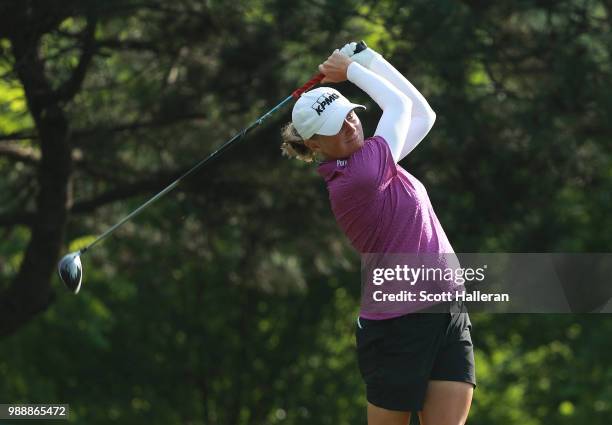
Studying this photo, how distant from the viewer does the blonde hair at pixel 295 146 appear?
367 centimetres

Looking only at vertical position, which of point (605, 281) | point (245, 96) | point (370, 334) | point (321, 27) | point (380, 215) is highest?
point (380, 215)

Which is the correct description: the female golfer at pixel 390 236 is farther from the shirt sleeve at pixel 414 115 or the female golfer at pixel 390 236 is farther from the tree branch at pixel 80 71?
the tree branch at pixel 80 71

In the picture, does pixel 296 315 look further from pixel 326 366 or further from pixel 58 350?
pixel 58 350

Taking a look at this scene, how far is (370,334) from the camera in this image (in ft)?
11.7

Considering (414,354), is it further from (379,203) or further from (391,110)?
(391,110)

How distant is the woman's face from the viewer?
349cm

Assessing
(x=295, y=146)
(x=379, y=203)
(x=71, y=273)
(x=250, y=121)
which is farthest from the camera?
(x=250, y=121)

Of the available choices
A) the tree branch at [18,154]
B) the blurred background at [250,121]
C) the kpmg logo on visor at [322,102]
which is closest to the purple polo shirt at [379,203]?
the kpmg logo on visor at [322,102]

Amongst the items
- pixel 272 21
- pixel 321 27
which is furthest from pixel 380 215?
pixel 272 21

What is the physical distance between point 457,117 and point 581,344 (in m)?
8.32

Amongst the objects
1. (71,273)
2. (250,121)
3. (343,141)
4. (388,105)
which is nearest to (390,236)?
(343,141)

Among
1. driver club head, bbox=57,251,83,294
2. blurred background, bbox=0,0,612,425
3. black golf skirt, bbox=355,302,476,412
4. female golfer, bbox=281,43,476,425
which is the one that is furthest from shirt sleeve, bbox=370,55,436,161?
blurred background, bbox=0,0,612,425

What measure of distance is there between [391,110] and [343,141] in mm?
213

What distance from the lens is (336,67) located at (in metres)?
3.82
